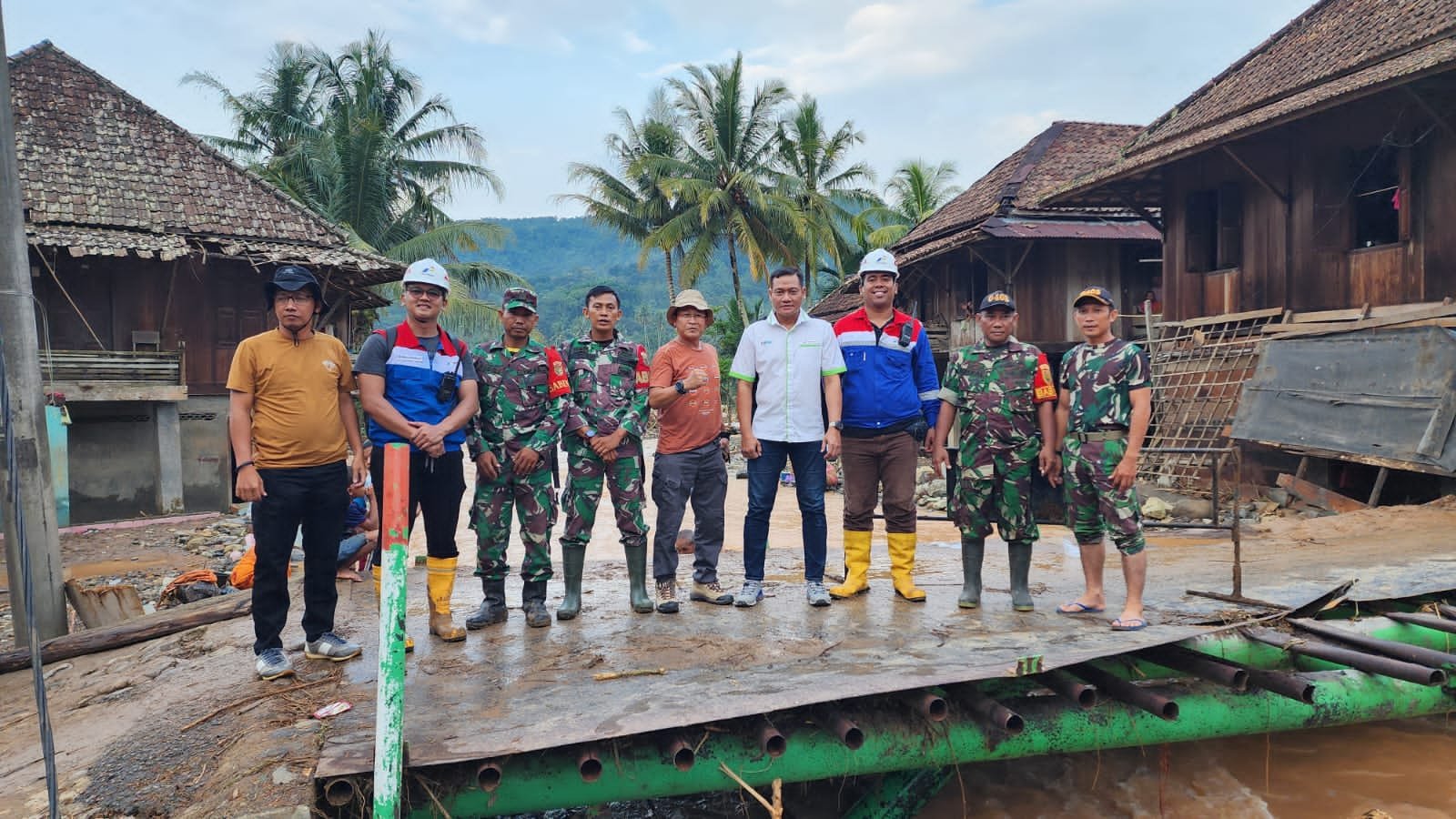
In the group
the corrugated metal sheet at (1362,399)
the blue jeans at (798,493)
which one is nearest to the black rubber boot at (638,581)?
the blue jeans at (798,493)

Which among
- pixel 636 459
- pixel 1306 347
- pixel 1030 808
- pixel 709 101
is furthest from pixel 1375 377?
pixel 709 101

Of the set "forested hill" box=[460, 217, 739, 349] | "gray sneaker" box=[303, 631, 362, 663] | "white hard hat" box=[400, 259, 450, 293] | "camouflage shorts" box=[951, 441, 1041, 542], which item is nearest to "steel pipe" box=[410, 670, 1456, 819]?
"camouflage shorts" box=[951, 441, 1041, 542]

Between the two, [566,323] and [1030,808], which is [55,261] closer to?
[1030,808]

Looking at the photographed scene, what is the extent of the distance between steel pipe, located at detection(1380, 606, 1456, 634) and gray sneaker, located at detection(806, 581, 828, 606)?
2.83m

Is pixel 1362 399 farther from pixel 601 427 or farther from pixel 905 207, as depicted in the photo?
pixel 905 207

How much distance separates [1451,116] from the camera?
936cm

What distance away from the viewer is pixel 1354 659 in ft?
11.2

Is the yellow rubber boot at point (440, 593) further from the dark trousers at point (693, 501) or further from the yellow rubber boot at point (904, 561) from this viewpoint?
the yellow rubber boot at point (904, 561)

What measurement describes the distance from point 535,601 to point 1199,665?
3.06 m

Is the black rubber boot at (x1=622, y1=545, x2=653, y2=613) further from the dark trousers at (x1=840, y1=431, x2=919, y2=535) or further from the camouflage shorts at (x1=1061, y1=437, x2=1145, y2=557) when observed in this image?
the camouflage shorts at (x1=1061, y1=437, x2=1145, y2=557)

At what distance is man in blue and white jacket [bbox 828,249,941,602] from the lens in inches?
181

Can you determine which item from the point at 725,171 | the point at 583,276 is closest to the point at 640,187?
the point at 725,171

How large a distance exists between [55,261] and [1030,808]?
16387 millimetres

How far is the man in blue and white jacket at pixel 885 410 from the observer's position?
4.59 meters
